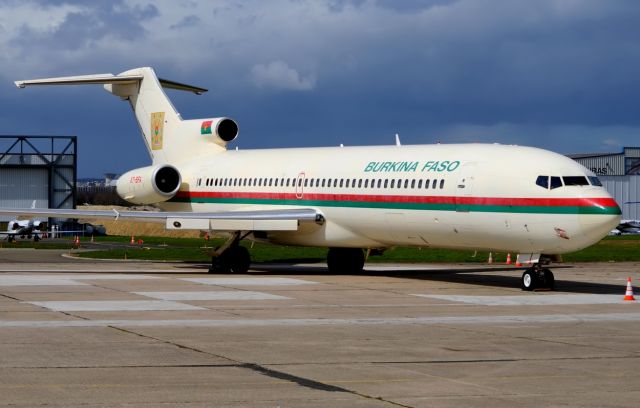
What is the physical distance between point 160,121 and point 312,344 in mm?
24946

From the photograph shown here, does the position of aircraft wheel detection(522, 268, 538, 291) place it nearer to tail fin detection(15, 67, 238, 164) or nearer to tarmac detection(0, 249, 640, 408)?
tarmac detection(0, 249, 640, 408)

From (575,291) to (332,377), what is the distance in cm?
1514

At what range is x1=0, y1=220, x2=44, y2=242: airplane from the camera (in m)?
72.8

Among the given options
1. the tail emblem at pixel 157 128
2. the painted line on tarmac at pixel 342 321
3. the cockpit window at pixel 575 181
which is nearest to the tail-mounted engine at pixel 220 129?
the tail emblem at pixel 157 128

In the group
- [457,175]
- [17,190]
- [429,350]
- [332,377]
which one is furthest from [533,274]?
[17,190]

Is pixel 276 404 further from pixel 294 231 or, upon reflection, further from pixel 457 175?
pixel 294 231

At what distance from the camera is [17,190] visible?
255ft

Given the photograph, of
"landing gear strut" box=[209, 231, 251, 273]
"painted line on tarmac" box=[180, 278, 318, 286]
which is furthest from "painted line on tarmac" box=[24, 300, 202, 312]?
"landing gear strut" box=[209, 231, 251, 273]

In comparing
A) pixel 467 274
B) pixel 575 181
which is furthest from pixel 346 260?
pixel 575 181

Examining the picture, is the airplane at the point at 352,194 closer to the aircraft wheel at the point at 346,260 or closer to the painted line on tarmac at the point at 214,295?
the aircraft wheel at the point at 346,260

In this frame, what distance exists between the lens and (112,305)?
21.8 metres

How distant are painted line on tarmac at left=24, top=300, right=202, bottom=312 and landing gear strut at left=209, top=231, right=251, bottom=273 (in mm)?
10317

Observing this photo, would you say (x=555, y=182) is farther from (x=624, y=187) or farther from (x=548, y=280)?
(x=624, y=187)

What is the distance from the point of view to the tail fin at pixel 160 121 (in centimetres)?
3834
